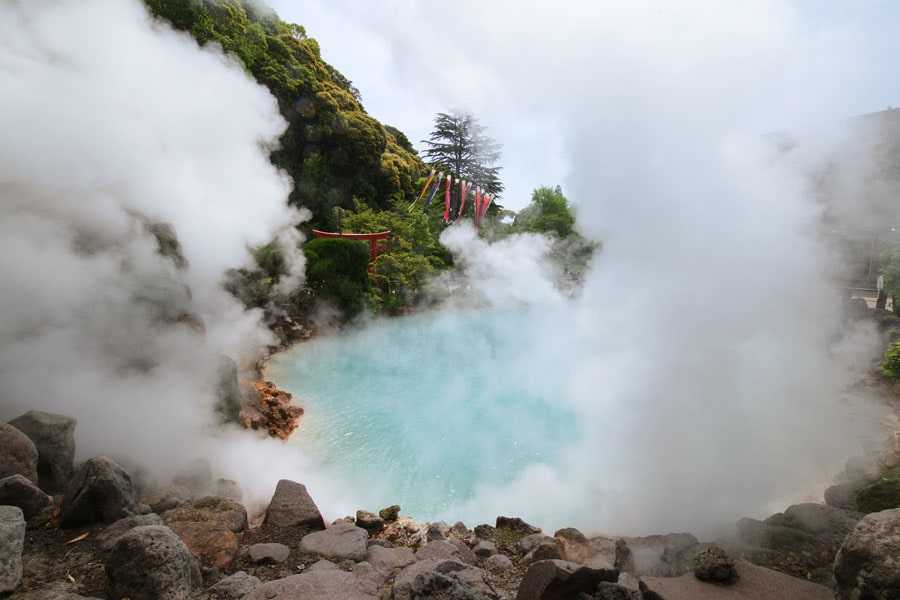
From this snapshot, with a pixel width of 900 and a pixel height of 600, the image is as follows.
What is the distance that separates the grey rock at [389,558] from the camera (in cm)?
345

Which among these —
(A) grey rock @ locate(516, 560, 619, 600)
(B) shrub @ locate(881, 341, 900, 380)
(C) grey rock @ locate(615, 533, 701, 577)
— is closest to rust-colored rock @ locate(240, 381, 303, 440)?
(C) grey rock @ locate(615, 533, 701, 577)

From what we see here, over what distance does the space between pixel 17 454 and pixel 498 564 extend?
3.92m

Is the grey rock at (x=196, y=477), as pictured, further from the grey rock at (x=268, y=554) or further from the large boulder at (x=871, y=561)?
the large boulder at (x=871, y=561)

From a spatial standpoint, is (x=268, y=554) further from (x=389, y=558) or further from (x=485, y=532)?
(x=485, y=532)

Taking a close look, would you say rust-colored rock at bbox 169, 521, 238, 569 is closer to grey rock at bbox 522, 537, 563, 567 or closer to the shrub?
grey rock at bbox 522, 537, 563, 567

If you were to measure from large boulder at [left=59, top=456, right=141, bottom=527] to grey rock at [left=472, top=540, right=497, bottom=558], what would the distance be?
2.85 metres

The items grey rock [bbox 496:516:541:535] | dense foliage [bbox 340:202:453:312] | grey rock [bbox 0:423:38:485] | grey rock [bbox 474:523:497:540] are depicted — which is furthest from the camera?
dense foliage [bbox 340:202:453:312]

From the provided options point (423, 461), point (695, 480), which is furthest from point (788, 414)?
point (423, 461)

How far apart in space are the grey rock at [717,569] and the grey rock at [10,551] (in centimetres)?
403

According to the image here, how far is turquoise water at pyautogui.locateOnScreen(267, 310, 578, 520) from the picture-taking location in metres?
6.15

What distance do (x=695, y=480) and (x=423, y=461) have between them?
364cm

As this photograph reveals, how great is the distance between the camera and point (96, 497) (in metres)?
3.12

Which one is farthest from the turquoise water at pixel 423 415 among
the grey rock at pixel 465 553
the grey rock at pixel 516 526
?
the grey rock at pixel 465 553

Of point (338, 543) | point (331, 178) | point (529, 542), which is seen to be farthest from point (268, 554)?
point (331, 178)
